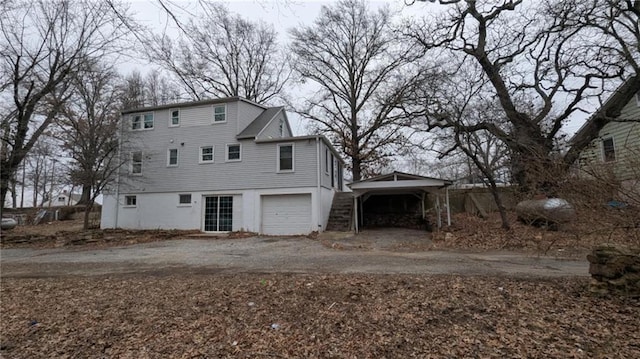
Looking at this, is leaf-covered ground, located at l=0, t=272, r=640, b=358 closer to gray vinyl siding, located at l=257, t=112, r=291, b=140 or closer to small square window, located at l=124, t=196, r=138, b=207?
gray vinyl siding, located at l=257, t=112, r=291, b=140

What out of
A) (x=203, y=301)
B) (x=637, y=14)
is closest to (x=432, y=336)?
(x=203, y=301)

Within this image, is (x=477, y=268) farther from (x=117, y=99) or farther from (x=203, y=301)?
(x=117, y=99)

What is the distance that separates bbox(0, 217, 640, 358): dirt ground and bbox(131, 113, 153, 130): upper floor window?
13051mm

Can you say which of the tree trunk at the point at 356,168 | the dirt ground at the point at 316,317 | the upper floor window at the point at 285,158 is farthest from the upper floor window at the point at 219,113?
the dirt ground at the point at 316,317

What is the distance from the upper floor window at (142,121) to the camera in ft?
57.2

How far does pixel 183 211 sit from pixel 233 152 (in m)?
4.06

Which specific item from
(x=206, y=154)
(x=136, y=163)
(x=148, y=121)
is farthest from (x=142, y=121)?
(x=206, y=154)

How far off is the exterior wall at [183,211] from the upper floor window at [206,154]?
1.69 metres

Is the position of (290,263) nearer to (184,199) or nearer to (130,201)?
(184,199)

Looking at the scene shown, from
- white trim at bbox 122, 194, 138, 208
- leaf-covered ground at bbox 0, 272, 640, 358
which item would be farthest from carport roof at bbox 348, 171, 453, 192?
white trim at bbox 122, 194, 138, 208

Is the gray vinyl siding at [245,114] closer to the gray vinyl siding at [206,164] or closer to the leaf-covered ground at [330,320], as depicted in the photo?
the gray vinyl siding at [206,164]

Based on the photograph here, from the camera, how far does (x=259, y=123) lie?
1702 cm

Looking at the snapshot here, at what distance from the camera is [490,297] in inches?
163

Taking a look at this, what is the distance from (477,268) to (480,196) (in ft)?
42.5
